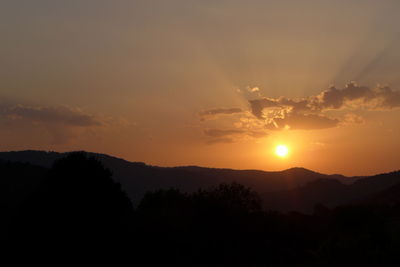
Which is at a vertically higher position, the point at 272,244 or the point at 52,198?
the point at 52,198

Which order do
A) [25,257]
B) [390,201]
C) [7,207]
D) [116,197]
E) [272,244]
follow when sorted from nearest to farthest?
[25,257]
[116,197]
[272,244]
[7,207]
[390,201]

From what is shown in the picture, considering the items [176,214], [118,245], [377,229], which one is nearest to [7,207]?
[176,214]

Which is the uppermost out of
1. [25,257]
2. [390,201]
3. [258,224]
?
[390,201]

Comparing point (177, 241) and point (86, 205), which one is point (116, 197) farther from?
point (177, 241)

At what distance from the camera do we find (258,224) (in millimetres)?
74875

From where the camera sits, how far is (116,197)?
53438 mm

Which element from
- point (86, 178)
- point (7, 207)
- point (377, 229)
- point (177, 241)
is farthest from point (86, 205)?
point (7, 207)

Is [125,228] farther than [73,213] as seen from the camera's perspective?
Yes

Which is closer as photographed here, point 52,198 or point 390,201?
point 52,198

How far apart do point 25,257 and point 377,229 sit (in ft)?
119

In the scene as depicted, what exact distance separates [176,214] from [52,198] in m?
21.3

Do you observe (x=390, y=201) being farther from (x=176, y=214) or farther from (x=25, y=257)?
A: (x=25, y=257)

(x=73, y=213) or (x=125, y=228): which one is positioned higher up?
(x=73, y=213)

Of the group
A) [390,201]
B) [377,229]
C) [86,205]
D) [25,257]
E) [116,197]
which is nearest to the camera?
[377,229]
